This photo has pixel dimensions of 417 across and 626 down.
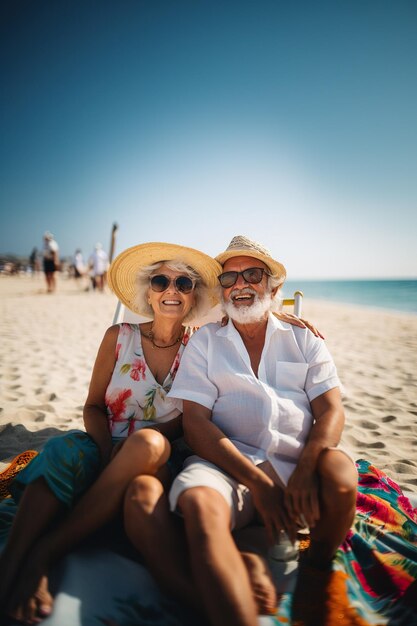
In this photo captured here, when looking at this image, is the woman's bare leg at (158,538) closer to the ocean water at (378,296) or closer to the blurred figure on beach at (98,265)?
the ocean water at (378,296)

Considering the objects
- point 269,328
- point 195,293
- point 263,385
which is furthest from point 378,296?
point 263,385

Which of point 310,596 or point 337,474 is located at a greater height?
point 337,474

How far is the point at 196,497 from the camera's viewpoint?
1.41m

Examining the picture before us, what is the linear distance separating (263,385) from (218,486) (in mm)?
653

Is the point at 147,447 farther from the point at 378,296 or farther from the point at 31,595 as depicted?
the point at 378,296

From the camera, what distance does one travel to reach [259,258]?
239 cm

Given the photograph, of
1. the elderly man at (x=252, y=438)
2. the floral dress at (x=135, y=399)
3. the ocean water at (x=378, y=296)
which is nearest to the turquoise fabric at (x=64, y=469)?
the floral dress at (x=135, y=399)

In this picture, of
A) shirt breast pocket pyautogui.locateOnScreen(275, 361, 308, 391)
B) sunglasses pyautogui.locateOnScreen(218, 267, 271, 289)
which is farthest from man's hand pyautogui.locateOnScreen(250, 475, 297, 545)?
sunglasses pyautogui.locateOnScreen(218, 267, 271, 289)

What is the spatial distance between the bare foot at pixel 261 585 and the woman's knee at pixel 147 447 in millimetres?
573

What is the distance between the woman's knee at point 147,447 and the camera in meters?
1.53

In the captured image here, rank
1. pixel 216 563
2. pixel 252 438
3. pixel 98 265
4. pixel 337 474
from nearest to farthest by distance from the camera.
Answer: pixel 216 563, pixel 337 474, pixel 252 438, pixel 98 265

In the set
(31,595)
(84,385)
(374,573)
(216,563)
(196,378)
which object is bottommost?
(84,385)

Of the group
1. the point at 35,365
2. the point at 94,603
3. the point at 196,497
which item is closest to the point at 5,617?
the point at 94,603

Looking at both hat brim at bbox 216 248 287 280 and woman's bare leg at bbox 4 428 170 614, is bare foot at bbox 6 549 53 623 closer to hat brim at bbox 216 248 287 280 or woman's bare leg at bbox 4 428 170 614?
woman's bare leg at bbox 4 428 170 614
